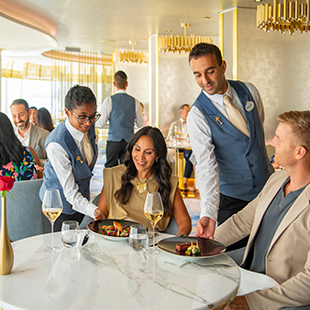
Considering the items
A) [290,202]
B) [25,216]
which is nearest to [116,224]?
[290,202]

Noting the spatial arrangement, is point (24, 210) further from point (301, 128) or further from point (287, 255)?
point (301, 128)

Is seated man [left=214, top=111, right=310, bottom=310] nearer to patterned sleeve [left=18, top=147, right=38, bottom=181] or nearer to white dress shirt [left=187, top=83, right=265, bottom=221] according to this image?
white dress shirt [left=187, top=83, right=265, bottom=221]

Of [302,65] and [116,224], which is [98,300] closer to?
[116,224]

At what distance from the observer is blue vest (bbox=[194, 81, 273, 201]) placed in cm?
254

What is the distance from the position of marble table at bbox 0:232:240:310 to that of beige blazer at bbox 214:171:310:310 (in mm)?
209

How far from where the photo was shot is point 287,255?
180 cm

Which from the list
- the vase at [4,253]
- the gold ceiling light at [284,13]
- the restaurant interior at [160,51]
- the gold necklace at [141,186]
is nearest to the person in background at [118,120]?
the restaurant interior at [160,51]

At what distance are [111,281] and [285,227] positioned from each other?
2.77ft

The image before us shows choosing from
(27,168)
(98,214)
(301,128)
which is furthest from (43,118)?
(301,128)

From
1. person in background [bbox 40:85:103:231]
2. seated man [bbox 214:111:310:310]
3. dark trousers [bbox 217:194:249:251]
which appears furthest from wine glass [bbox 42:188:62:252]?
dark trousers [bbox 217:194:249:251]

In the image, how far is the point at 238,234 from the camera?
2.25 meters

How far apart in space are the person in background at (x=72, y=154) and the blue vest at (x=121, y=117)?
412 centimetres

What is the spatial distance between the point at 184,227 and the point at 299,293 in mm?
925

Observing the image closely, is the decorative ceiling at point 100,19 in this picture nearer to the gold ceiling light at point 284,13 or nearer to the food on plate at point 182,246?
the gold ceiling light at point 284,13
